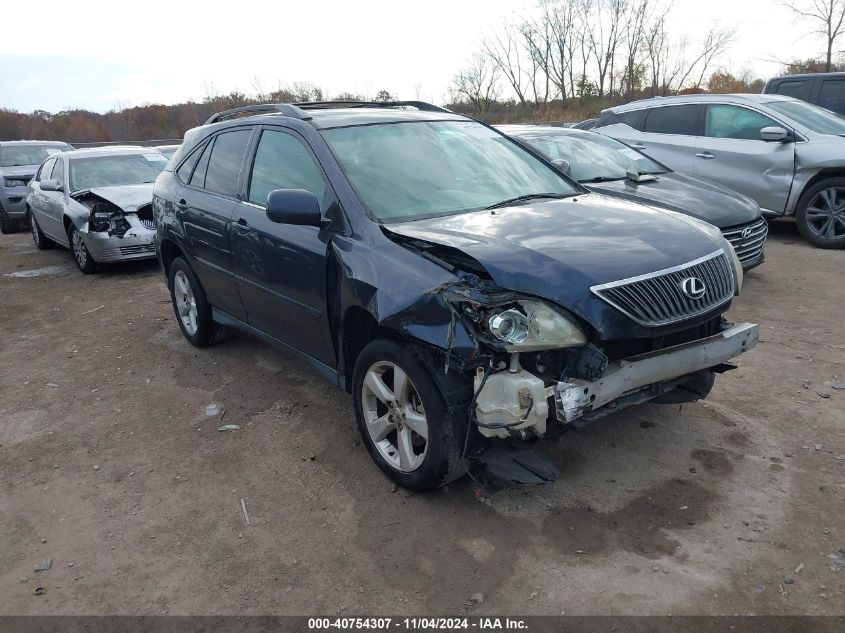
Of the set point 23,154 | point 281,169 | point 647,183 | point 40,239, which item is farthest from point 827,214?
point 23,154

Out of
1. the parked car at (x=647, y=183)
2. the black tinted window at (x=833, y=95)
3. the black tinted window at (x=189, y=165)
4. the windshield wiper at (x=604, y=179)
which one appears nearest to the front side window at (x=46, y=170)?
the black tinted window at (x=189, y=165)

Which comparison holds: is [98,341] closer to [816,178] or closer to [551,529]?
[551,529]

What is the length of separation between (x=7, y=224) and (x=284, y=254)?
13.3 meters

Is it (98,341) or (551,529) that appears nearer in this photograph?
(551,529)

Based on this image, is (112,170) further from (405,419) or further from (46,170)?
(405,419)

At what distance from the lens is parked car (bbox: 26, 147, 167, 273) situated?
8844 mm

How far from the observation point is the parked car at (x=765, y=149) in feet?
26.1

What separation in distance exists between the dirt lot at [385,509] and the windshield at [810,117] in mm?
4284

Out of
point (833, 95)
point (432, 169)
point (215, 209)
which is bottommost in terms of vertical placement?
point (215, 209)

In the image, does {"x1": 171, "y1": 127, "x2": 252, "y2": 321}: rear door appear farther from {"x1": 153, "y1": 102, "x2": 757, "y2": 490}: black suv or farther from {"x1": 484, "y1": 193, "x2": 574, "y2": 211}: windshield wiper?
{"x1": 484, "y1": 193, "x2": 574, "y2": 211}: windshield wiper

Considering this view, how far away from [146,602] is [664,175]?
637cm

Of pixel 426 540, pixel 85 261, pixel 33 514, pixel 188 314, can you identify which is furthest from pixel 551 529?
pixel 85 261

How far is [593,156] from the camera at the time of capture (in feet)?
24.0

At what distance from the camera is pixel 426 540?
→ 3.04m
